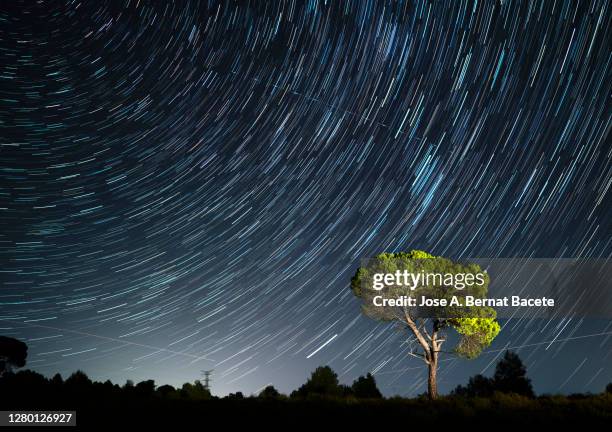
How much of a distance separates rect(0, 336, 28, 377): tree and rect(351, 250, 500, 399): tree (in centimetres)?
3196

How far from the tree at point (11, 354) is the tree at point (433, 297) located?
31962 mm

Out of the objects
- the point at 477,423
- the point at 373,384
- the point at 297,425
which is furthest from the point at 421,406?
the point at 373,384

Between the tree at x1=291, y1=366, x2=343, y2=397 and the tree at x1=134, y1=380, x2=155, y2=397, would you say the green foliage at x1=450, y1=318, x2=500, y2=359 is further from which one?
the tree at x1=134, y1=380, x2=155, y2=397

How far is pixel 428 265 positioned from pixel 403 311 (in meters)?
2.50

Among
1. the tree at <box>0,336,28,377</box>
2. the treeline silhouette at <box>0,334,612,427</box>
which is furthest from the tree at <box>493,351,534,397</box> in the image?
the tree at <box>0,336,28,377</box>

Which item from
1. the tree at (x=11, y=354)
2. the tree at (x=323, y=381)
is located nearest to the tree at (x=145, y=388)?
the tree at (x=323, y=381)

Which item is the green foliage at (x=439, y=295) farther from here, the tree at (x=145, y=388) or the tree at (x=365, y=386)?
the tree at (x=145, y=388)

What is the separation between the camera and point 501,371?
42938 millimetres

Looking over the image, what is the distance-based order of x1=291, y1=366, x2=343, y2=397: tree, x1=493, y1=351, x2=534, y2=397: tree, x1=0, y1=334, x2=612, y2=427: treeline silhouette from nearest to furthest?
x1=0, y1=334, x2=612, y2=427: treeline silhouette → x1=291, y1=366, x2=343, y2=397: tree → x1=493, y1=351, x2=534, y2=397: tree

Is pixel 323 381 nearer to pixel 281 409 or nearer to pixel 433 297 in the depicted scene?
pixel 433 297

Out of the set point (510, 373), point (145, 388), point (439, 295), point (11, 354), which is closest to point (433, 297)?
point (439, 295)

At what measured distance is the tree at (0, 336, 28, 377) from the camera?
43.4 meters

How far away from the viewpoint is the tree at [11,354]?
43438 millimetres

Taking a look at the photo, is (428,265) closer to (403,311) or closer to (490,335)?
(403,311)
